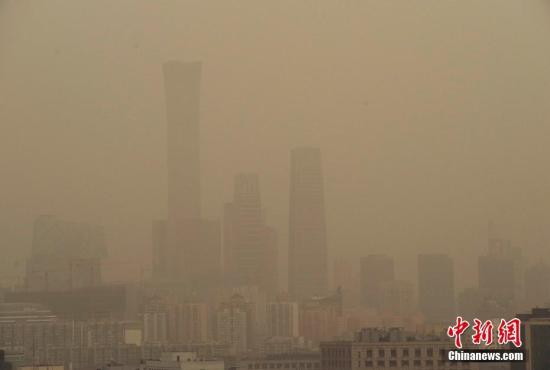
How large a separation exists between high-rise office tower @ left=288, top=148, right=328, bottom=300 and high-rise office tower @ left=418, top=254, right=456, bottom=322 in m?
0.56

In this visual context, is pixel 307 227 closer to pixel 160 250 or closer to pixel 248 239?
pixel 248 239

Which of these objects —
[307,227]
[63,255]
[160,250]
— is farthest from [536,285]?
[63,255]

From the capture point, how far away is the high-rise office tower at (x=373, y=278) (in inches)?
315

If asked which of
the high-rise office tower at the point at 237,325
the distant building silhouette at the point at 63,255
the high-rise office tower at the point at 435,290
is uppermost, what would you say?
the distant building silhouette at the point at 63,255

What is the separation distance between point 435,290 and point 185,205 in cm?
152

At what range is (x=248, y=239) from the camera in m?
8.06

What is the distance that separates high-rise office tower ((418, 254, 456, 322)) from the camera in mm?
8016

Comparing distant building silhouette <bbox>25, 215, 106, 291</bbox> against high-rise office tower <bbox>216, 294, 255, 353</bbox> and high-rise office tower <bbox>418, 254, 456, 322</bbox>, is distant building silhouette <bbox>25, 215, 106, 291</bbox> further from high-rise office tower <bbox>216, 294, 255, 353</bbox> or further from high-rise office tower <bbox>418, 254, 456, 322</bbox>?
high-rise office tower <bbox>418, 254, 456, 322</bbox>

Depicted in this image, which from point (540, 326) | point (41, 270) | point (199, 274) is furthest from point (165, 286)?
point (540, 326)

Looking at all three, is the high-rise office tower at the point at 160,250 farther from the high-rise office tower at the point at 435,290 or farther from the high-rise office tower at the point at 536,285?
the high-rise office tower at the point at 536,285

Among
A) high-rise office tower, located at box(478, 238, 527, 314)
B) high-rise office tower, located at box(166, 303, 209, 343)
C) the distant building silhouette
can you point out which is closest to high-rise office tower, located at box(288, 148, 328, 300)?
high-rise office tower, located at box(166, 303, 209, 343)

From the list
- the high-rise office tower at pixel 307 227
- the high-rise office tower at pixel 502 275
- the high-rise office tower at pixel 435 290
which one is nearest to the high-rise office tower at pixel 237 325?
the high-rise office tower at pixel 307 227

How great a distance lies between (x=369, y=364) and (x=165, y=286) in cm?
124

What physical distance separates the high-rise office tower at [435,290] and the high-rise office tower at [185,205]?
1175 mm
